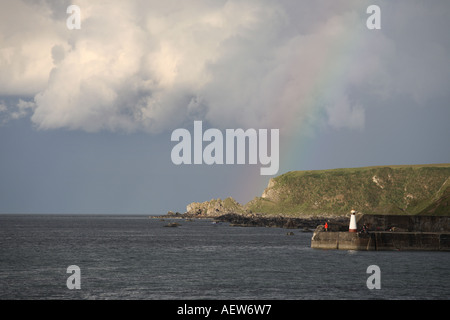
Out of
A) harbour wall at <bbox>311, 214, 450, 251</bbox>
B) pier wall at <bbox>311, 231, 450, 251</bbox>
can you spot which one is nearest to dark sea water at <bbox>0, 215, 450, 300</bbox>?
pier wall at <bbox>311, 231, 450, 251</bbox>

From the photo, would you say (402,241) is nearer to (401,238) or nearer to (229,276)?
(401,238)

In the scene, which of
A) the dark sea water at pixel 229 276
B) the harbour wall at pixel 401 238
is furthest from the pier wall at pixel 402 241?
the dark sea water at pixel 229 276

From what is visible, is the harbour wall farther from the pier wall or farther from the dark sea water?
the dark sea water

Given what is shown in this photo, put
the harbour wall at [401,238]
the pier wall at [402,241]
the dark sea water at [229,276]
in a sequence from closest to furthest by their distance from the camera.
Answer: the dark sea water at [229,276] < the harbour wall at [401,238] < the pier wall at [402,241]

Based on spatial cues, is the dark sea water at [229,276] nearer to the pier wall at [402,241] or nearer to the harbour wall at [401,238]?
the pier wall at [402,241]

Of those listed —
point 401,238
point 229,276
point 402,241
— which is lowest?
point 229,276

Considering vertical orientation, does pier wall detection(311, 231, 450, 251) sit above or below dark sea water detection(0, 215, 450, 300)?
above

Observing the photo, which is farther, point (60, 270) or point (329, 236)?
point (329, 236)

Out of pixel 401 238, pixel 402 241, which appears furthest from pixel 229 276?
pixel 402 241

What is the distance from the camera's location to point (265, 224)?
639 feet
